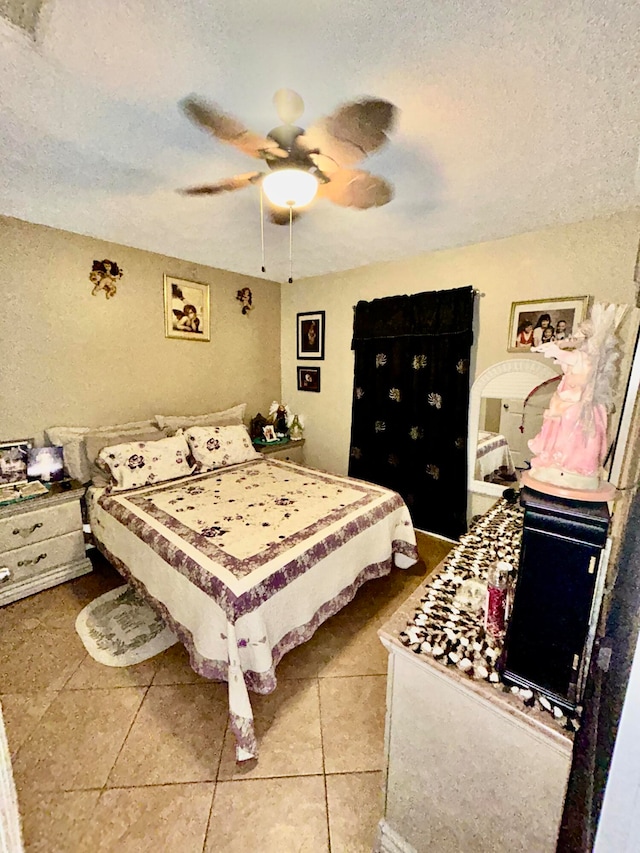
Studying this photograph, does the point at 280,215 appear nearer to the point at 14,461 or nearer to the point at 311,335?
the point at 311,335

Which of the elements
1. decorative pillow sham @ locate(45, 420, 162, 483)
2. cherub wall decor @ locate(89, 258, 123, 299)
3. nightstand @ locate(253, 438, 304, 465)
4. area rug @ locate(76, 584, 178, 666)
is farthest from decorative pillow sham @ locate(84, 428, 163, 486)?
nightstand @ locate(253, 438, 304, 465)

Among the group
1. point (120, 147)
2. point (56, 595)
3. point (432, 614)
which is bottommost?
point (56, 595)

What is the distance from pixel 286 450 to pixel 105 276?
2.28 meters

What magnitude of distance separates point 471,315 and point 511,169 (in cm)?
115

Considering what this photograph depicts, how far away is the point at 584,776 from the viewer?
2.54 feet

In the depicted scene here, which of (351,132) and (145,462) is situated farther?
(145,462)

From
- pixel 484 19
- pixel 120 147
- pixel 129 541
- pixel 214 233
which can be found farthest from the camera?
pixel 214 233

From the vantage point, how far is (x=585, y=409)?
33.6 inches

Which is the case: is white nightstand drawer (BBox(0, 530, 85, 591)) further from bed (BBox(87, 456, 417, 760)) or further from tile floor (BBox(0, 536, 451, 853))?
tile floor (BBox(0, 536, 451, 853))

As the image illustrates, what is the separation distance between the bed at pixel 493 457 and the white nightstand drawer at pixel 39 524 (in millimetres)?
3050

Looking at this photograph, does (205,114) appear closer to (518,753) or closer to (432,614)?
(432,614)

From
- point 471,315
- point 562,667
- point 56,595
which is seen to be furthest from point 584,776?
point 56,595

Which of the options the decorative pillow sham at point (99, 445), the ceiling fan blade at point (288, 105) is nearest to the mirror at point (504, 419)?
the ceiling fan blade at point (288, 105)

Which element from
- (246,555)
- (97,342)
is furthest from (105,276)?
(246,555)
